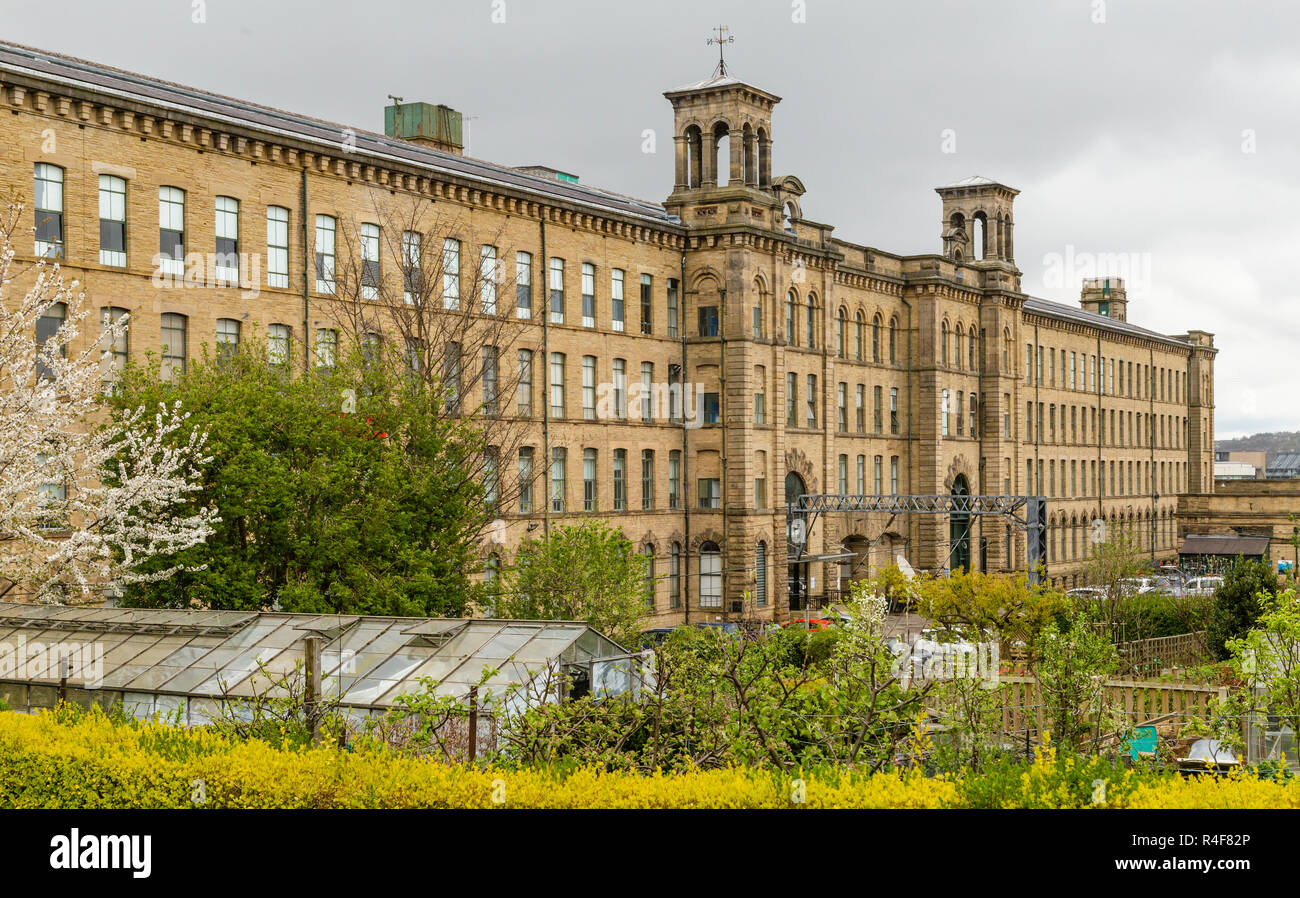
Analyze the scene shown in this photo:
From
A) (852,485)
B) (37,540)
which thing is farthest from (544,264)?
(37,540)

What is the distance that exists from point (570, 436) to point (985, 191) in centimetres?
3319

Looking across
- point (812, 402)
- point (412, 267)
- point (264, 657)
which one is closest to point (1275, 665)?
point (264, 657)

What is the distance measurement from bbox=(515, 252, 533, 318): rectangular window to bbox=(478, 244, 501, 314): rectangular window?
48.7 inches

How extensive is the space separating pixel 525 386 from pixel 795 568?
15695mm

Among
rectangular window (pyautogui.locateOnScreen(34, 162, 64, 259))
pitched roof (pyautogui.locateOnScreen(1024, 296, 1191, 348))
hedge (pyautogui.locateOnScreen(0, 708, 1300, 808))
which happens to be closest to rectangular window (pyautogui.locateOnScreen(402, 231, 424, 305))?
rectangular window (pyautogui.locateOnScreen(34, 162, 64, 259))

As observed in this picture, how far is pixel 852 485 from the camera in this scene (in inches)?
2422

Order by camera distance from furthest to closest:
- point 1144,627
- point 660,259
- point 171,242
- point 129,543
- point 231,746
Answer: point 660,259, point 1144,627, point 171,242, point 129,543, point 231,746

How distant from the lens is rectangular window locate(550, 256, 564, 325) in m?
47.8

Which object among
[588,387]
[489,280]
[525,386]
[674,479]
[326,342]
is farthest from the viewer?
[674,479]

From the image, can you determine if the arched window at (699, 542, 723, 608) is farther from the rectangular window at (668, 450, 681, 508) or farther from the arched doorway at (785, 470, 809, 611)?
the arched doorway at (785, 470, 809, 611)

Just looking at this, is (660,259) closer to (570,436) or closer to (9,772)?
(570,436)

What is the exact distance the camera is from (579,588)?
32125mm

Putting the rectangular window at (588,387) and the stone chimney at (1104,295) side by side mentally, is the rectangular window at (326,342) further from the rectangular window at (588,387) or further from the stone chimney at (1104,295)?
the stone chimney at (1104,295)

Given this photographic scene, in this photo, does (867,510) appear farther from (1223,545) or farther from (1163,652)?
(1223,545)
